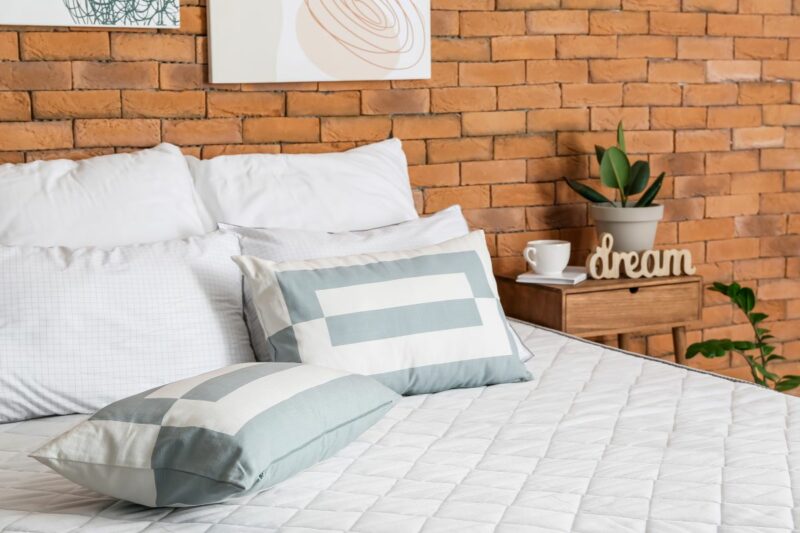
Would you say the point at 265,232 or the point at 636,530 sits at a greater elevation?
the point at 265,232

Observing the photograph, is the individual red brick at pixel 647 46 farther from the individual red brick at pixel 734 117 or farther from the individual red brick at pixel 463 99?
the individual red brick at pixel 463 99

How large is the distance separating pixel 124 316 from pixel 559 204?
161cm

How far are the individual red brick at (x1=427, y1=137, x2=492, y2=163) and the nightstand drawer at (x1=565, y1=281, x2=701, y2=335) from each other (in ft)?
1.75

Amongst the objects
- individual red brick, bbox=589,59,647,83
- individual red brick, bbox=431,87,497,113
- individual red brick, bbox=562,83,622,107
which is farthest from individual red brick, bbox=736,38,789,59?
individual red brick, bbox=431,87,497,113

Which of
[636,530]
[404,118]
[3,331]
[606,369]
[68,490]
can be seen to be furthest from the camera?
[404,118]

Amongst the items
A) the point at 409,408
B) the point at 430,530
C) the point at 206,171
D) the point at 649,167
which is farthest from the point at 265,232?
the point at 649,167

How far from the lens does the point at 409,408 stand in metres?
1.93

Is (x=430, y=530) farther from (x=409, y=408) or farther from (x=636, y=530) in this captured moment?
(x=409, y=408)

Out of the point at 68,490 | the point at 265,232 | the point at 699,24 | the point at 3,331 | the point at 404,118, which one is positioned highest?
the point at 699,24

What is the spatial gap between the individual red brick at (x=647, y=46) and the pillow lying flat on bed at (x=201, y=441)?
6.49ft

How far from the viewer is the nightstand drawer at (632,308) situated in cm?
278

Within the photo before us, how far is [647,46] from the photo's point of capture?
3152mm

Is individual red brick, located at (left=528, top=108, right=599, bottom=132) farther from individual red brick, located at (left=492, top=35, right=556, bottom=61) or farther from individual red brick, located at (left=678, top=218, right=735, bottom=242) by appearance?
individual red brick, located at (left=678, top=218, right=735, bottom=242)

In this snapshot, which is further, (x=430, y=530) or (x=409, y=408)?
(x=409, y=408)
